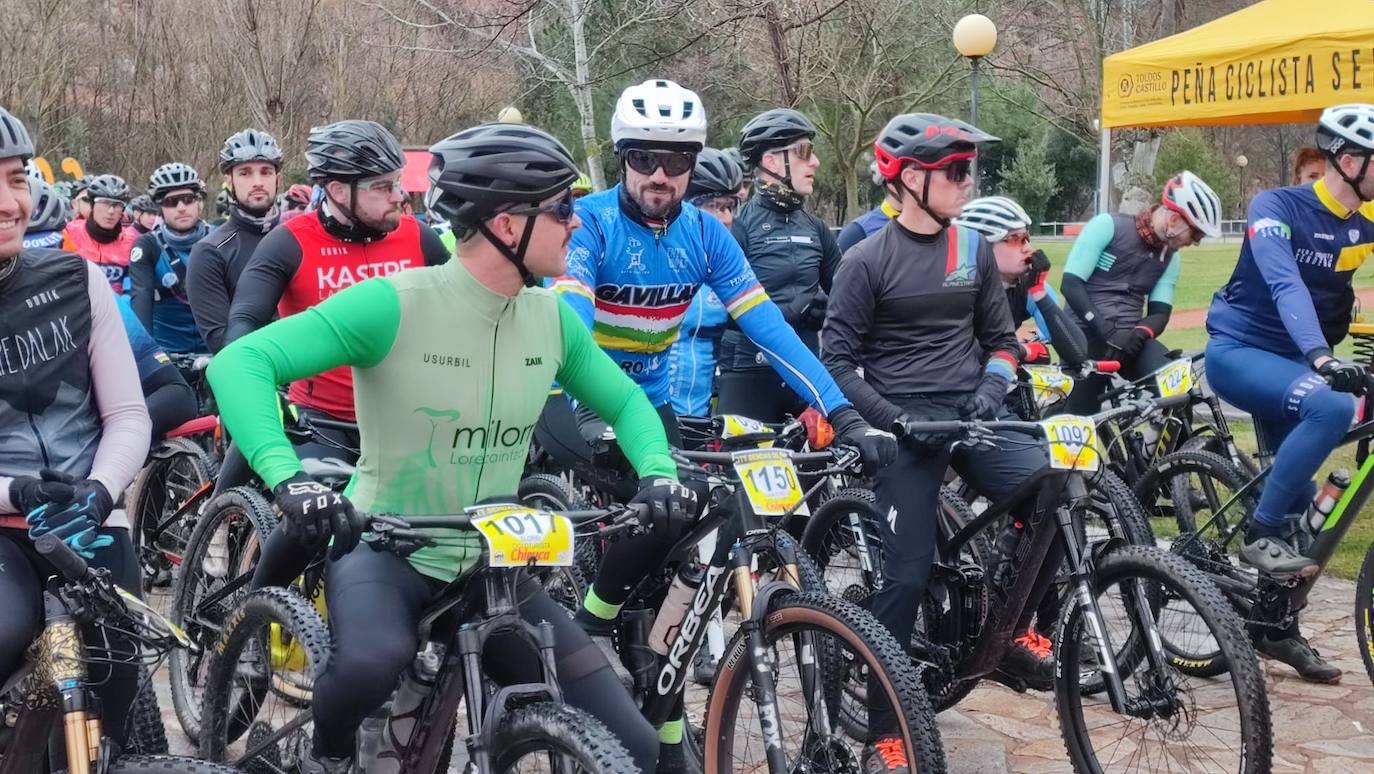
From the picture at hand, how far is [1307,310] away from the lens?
5.43 metres

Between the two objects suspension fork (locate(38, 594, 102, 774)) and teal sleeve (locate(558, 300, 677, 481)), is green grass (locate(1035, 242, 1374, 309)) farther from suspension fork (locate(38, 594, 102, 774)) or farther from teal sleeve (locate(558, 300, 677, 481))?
suspension fork (locate(38, 594, 102, 774))

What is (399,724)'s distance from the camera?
3332mm

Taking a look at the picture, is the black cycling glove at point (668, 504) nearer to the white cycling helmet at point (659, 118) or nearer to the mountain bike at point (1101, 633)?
the mountain bike at point (1101, 633)

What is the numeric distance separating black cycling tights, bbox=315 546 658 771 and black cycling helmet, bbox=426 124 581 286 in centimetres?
80

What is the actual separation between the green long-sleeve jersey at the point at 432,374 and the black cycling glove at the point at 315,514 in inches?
10.2

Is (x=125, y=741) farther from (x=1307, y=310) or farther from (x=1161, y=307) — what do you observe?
(x=1161, y=307)

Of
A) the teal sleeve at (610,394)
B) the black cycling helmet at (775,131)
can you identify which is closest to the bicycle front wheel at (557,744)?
the teal sleeve at (610,394)

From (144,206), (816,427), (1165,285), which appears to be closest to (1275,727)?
(816,427)

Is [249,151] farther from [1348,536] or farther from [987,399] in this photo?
[1348,536]

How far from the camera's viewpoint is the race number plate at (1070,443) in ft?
14.3

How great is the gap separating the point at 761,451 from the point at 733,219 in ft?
12.6

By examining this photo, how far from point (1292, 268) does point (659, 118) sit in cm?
270

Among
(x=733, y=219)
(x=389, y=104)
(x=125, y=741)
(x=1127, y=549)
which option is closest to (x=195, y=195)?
(x=733, y=219)

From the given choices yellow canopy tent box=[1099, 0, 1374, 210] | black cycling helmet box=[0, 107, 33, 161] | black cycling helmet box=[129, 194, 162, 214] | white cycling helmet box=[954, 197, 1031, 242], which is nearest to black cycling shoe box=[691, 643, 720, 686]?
white cycling helmet box=[954, 197, 1031, 242]
